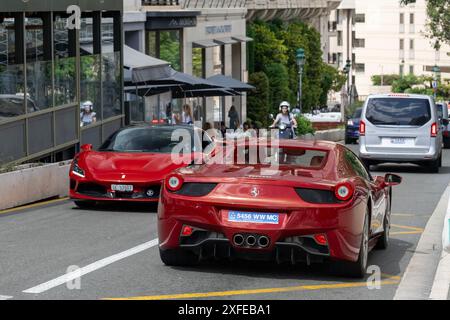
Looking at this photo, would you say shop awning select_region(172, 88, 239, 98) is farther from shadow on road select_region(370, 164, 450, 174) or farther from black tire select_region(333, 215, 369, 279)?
black tire select_region(333, 215, 369, 279)

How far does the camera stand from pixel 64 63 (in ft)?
85.7

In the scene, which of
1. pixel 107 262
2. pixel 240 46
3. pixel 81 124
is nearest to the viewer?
pixel 107 262

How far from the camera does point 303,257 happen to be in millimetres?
10734

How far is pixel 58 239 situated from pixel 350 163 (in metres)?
3.68

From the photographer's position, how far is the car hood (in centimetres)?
1747

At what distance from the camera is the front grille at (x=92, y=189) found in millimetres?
17516

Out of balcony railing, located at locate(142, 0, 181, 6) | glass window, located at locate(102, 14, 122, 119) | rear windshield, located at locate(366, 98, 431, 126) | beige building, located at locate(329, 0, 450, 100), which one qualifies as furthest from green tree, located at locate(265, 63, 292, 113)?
beige building, located at locate(329, 0, 450, 100)

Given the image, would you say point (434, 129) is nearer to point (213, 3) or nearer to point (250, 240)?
point (250, 240)

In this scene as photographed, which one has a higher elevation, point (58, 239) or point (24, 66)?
point (24, 66)

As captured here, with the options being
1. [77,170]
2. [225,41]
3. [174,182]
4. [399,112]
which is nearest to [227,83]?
[399,112]

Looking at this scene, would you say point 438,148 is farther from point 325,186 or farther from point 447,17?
point 447,17

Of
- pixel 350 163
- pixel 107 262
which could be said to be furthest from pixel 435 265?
pixel 107 262

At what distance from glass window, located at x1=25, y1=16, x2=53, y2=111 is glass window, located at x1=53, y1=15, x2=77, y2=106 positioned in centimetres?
47

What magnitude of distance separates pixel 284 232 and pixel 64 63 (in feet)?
53.3
